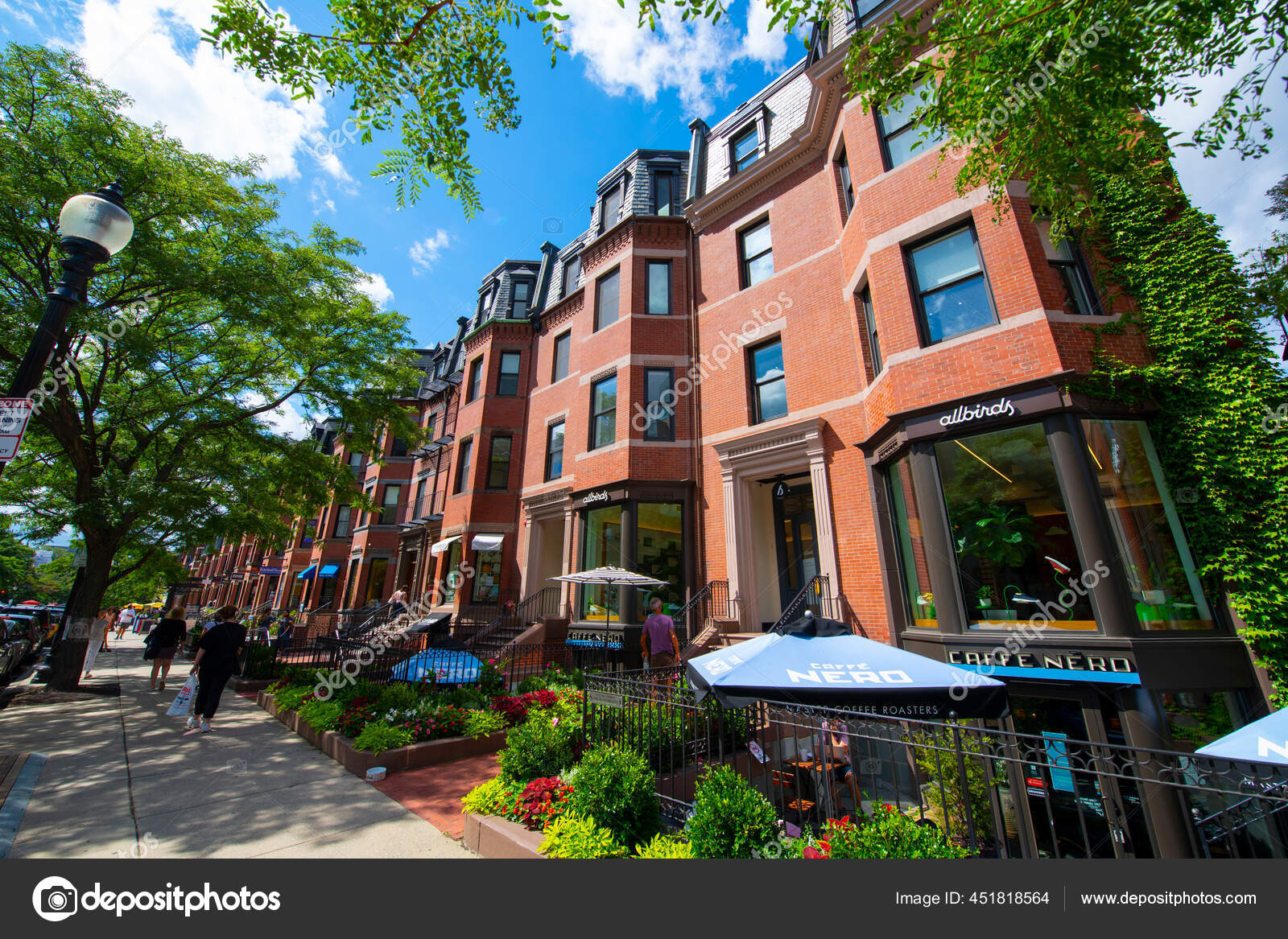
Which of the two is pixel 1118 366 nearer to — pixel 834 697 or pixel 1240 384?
pixel 1240 384

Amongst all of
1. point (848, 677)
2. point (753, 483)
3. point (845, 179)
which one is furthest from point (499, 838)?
point (845, 179)

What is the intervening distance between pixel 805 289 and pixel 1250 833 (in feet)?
36.7

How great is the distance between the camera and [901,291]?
9.23 meters

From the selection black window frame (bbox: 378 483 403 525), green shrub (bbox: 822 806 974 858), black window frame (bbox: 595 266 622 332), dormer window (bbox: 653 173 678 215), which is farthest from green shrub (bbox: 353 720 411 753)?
black window frame (bbox: 378 483 403 525)

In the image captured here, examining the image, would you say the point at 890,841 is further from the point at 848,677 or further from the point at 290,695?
the point at 290,695

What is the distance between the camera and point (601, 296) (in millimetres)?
17031

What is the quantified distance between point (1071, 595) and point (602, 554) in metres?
10.2

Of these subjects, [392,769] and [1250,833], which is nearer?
[1250,833]

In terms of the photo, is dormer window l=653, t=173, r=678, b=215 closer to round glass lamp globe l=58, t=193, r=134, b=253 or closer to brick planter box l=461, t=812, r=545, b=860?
round glass lamp globe l=58, t=193, r=134, b=253

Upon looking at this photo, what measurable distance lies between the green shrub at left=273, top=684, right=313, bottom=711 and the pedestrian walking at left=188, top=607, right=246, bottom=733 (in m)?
1.07

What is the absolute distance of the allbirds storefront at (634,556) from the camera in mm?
12953

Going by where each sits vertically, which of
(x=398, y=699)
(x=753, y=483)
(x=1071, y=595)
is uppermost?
(x=753, y=483)

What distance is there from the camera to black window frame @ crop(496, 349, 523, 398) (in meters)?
19.8

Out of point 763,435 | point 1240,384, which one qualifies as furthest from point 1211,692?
point 763,435
